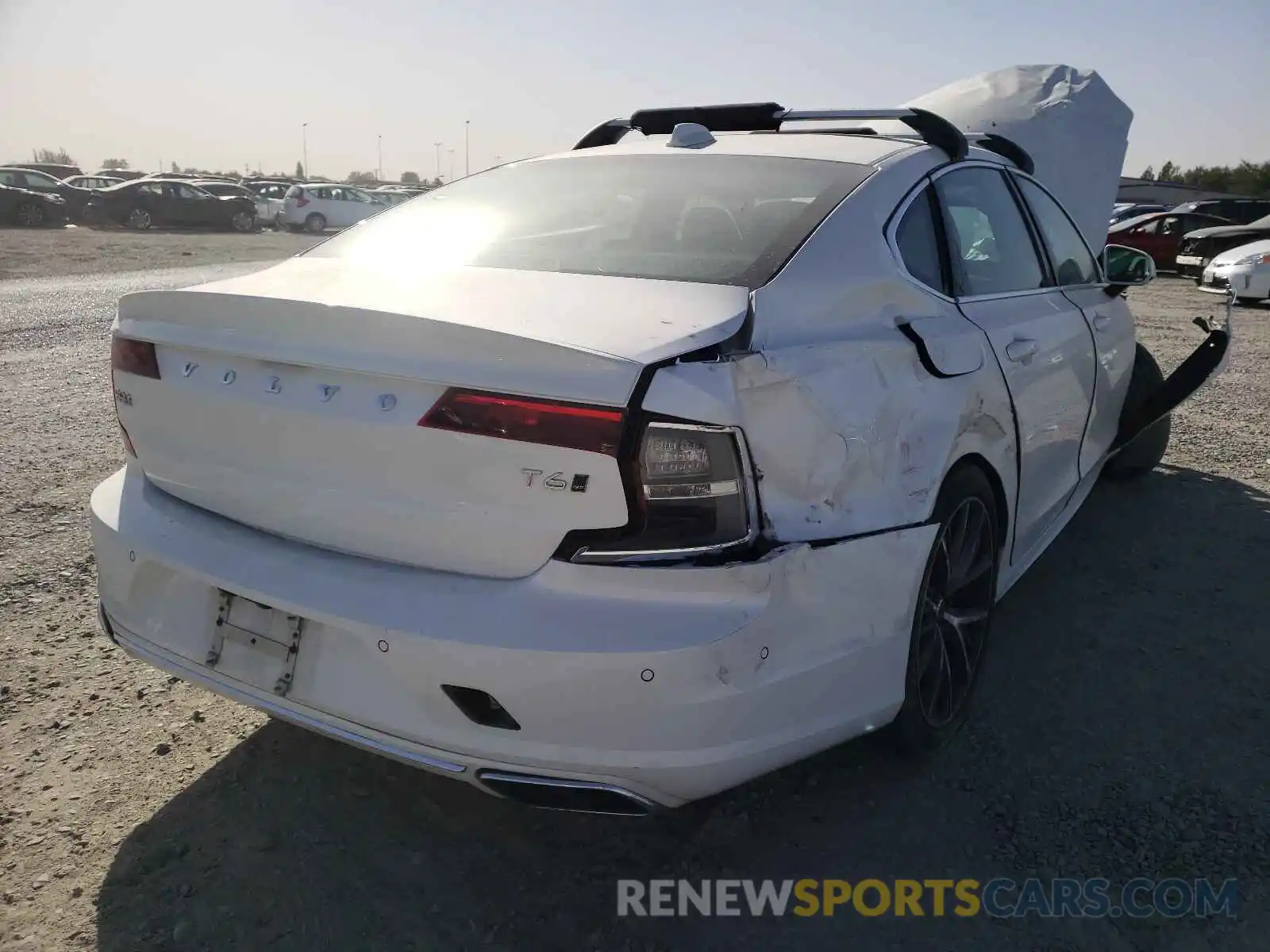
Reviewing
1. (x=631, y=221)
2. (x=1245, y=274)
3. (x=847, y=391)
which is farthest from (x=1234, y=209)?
(x=847, y=391)

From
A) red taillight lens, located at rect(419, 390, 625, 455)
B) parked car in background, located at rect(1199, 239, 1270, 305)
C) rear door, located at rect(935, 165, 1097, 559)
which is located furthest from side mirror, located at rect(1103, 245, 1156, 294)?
parked car in background, located at rect(1199, 239, 1270, 305)

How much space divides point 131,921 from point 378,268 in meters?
1.57

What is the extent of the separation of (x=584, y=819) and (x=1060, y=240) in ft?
9.84

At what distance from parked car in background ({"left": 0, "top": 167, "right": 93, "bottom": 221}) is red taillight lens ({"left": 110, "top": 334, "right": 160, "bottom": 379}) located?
1264 inches

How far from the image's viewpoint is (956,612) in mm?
2826

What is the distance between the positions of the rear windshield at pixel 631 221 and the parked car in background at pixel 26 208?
99.6 ft

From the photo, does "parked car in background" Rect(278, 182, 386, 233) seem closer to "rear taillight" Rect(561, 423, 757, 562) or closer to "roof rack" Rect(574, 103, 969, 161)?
"roof rack" Rect(574, 103, 969, 161)

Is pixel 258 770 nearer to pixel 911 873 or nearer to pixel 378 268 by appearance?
pixel 378 268

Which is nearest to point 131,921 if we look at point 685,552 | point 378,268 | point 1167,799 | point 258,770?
point 258,770

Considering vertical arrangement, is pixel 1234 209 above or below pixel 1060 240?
above

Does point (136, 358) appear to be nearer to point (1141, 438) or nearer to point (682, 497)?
point (682, 497)

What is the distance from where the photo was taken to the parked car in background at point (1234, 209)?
76.5ft

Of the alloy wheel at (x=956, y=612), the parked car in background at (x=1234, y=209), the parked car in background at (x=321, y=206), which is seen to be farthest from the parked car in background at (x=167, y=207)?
the alloy wheel at (x=956, y=612)

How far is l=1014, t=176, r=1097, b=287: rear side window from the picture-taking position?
3846 millimetres
